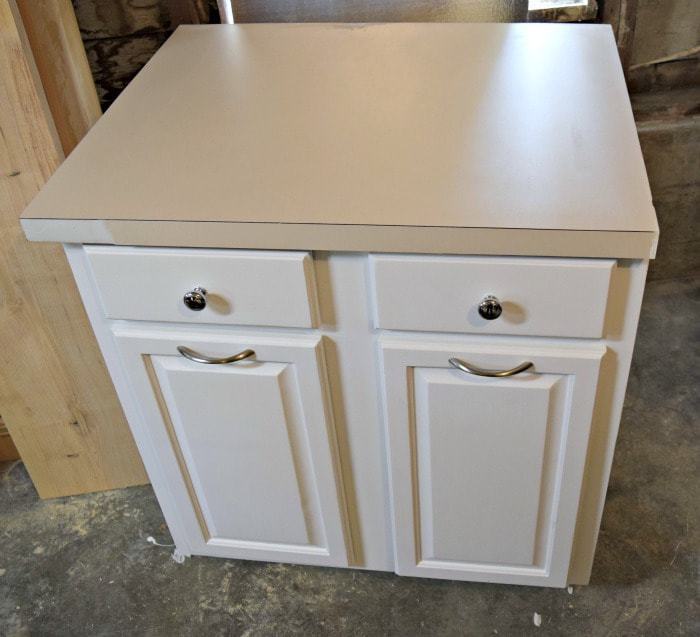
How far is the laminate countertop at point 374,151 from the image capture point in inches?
35.1

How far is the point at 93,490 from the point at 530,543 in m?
0.90

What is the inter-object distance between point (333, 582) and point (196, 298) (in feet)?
2.23

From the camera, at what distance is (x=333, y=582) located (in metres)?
1.42

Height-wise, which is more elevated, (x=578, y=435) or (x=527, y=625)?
(x=578, y=435)

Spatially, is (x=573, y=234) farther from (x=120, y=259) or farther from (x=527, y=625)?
(x=527, y=625)

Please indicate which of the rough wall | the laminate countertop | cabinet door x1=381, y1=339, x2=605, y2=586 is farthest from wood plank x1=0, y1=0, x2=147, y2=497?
the rough wall

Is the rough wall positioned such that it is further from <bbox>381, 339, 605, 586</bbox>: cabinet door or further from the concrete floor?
<bbox>381, 339, 605, 586</bbox>: cabinet door

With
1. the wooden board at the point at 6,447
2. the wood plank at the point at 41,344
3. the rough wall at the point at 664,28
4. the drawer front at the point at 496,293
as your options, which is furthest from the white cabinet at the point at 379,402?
the rough wall at the point at 664,28

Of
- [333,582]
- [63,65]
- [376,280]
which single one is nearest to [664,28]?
[376,280]

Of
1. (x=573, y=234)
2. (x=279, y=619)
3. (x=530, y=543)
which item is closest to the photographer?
(x=573, y=234)

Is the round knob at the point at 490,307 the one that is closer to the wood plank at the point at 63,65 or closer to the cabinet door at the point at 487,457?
the cabinet door at the point at 487,457

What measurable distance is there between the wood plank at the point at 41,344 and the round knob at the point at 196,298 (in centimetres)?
41

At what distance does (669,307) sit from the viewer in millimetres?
1909

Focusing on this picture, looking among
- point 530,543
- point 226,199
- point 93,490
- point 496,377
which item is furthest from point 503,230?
point 93,490
